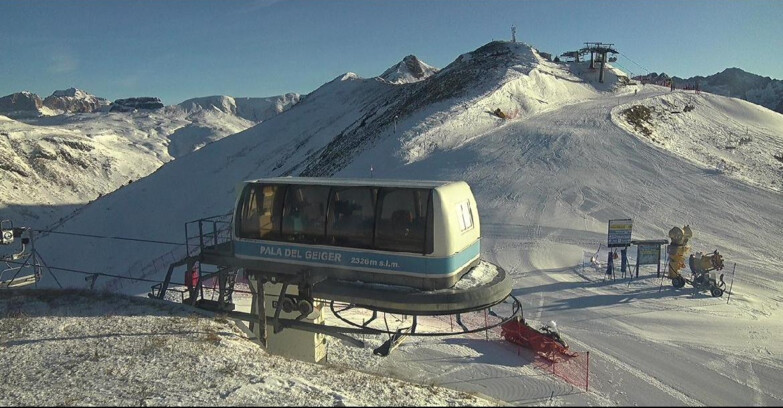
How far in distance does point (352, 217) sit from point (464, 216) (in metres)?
2.16

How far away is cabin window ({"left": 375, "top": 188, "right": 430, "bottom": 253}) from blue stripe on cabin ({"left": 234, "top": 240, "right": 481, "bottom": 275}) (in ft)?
0.66

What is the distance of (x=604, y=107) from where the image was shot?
36219mm

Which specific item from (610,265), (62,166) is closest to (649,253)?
(610,265)

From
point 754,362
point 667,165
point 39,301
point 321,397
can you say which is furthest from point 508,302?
point 667,165

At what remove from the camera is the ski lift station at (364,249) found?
335 inches

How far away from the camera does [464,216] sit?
9141 millimetres

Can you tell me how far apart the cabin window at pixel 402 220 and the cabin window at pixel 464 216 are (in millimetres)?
794

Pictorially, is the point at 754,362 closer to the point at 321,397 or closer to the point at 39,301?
the point at 321,397

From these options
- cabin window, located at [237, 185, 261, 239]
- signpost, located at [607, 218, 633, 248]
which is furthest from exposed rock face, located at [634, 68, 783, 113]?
cabin window, located at [237, 185, 261, 239]

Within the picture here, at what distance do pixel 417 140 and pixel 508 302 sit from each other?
738 inches

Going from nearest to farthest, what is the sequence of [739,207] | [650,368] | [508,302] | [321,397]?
[321,397] < [650,368] < [508,302] < [739,207]

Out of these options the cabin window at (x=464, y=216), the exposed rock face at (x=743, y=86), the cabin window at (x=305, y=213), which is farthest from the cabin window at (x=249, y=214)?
the exposed rock face at (x=743, y=86)

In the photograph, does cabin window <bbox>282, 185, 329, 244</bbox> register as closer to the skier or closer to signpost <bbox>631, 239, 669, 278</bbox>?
the skier

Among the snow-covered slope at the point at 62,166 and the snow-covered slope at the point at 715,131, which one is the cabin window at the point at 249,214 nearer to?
the snow-covered slope at the point at 715,131
